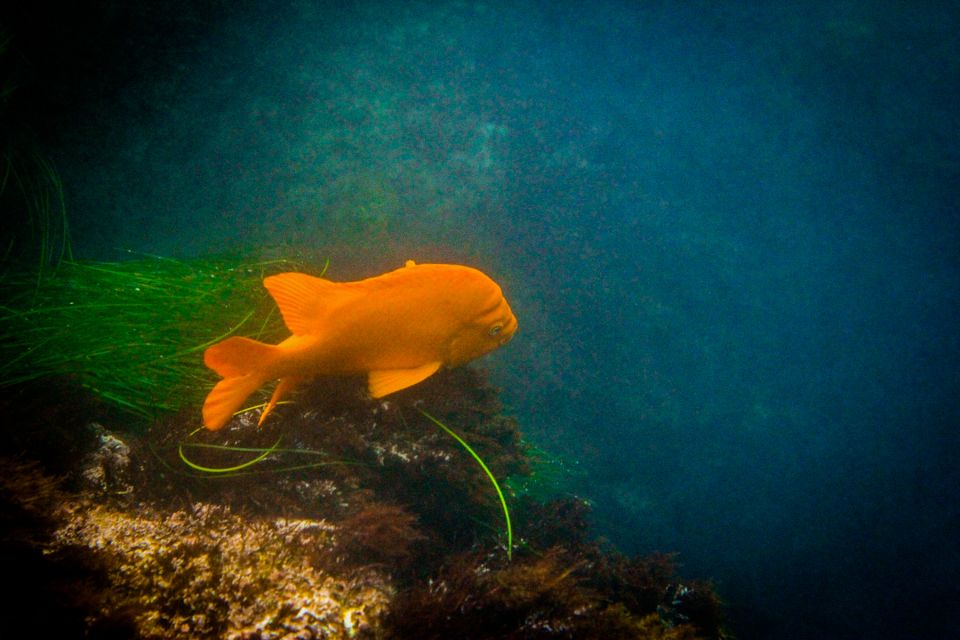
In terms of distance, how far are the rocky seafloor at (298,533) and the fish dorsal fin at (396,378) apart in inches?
25.4

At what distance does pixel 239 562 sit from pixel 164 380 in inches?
71.0

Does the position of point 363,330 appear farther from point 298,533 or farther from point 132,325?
point 132,325

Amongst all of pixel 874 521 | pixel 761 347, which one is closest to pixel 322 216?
pixel 761 347

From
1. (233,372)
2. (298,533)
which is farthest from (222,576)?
(233,372)

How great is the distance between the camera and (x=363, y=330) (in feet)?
7.58

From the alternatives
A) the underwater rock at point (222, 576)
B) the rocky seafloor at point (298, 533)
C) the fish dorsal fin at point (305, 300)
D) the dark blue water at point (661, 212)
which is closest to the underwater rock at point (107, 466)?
the rocky seafloor at point (298, 533)

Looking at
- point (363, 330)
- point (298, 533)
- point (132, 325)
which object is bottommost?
point (298, 533)

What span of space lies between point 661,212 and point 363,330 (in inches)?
407

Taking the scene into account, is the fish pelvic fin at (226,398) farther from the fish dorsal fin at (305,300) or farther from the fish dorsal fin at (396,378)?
the fish dorsal fin at (396,378)

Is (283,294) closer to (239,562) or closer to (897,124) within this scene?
(239,562)

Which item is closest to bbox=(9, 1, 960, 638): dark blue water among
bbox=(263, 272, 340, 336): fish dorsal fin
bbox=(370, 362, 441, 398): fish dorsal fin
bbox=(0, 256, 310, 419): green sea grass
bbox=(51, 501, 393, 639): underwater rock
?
bbox=(0, 256, 310, 419): green sea grass

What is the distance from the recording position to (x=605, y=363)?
9.69 m

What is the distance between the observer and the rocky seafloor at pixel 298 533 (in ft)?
6.11

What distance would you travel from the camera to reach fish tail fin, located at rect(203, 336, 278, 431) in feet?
6.88
